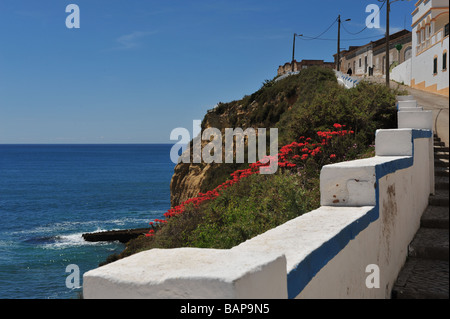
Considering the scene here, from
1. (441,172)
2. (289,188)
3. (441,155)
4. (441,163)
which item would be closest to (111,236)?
(441,155)

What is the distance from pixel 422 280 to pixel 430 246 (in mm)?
899

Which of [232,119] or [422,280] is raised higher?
[232,119]

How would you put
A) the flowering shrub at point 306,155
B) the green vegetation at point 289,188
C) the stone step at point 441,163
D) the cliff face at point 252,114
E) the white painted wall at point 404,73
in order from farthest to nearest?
the white painted wall at point 404,73 → the cliff face at point 252,114 → the flowering shrub at point 306,155 → the stone step at point 441,163 → the green vegetation at point 289,188

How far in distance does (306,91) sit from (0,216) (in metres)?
34.0

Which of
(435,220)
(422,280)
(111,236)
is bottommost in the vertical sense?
(111,236)

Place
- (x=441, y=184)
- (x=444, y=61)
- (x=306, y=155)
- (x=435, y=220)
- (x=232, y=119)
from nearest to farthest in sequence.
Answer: (x=435, y=220), (x=441, y=184), (x=306, y=155), (x=444, y=61), (x=232, y=119)

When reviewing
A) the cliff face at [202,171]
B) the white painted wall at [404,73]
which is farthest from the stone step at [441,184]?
the white painted wall at [404,73]

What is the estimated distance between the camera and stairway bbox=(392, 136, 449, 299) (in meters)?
4.39

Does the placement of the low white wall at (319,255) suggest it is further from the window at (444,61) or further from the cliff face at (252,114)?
the window at (444,61)

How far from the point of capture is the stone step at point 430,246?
5359mm

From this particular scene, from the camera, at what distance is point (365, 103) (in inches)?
490

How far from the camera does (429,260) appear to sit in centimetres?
543

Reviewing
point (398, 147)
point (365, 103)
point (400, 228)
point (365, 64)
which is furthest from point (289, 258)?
point (365, 64)

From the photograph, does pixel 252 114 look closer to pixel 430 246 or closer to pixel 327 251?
pixel 430 246
